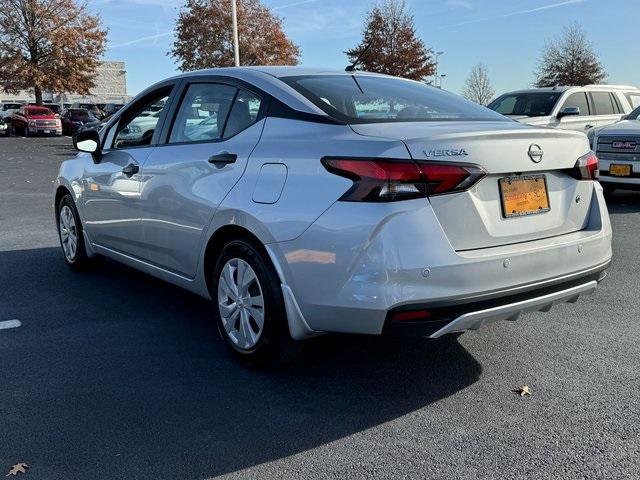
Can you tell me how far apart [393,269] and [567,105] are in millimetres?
11025

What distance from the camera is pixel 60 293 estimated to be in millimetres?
5316

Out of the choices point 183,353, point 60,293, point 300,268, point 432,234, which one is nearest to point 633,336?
point 432,234

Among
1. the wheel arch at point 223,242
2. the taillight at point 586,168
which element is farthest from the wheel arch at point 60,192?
the taillight at point 586,168

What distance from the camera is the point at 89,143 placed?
516 cm

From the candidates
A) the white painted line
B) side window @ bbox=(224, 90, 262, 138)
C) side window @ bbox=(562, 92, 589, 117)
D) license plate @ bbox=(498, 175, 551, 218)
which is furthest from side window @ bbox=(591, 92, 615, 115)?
the white painted line

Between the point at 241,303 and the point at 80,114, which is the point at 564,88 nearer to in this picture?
the point at 241,303

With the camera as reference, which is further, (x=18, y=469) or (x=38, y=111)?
(x=38, y=111)

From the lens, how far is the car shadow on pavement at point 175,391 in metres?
2.85

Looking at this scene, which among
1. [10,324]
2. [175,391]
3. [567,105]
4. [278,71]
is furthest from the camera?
[567,105]

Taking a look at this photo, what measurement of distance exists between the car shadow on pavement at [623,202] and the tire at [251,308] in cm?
697

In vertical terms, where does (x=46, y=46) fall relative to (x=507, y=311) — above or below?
above

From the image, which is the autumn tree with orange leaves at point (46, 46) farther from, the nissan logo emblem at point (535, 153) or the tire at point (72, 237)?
the nissan logo emblem at point (535, 153)

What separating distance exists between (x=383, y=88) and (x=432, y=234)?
146 centimetres

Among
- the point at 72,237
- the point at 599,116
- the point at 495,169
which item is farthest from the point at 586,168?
the point at 599,116
